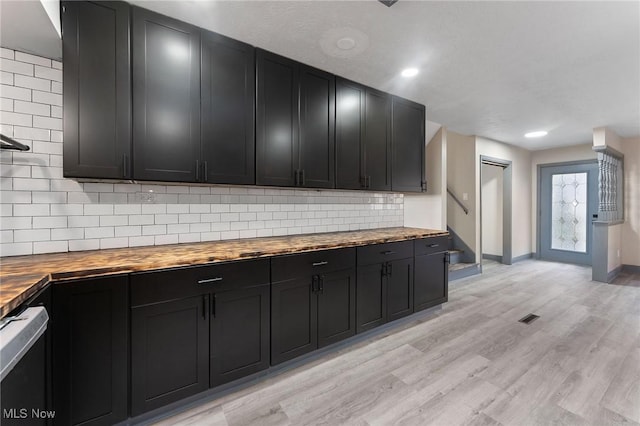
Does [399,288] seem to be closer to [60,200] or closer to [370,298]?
[370,298]

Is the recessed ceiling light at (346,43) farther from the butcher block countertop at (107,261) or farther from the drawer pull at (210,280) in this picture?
the drawer pull at (210,280)

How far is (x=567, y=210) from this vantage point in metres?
5.62

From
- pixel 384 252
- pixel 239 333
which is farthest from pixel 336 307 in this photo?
pixel 239 333

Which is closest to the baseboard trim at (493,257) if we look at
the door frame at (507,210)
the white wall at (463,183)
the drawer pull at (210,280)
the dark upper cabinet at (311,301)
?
the door frame at (507,210)

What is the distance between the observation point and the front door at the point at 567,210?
530 centimetres

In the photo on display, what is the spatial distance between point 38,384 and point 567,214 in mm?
7825

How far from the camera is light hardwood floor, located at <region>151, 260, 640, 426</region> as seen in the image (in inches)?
64.0

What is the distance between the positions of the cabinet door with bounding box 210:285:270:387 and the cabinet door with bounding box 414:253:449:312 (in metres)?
1.73

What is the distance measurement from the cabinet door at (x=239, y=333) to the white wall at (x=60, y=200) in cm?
71

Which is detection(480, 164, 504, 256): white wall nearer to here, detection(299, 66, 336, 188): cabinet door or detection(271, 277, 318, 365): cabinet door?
detection(299, 66, 336, 188): cabinet door

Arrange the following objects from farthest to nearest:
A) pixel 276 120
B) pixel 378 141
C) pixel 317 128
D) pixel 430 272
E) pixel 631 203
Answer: pixel 631 203, pixel 430 272, pixel 378 141, pixel 317 128, pixel 276 120

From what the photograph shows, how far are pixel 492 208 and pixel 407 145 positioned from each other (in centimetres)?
395

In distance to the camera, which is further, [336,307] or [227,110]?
[336,307]

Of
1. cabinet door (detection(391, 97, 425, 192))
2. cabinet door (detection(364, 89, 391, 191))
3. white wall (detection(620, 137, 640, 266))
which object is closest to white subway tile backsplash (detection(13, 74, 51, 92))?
cabinet door (detection(364, 89, 391, 191))
